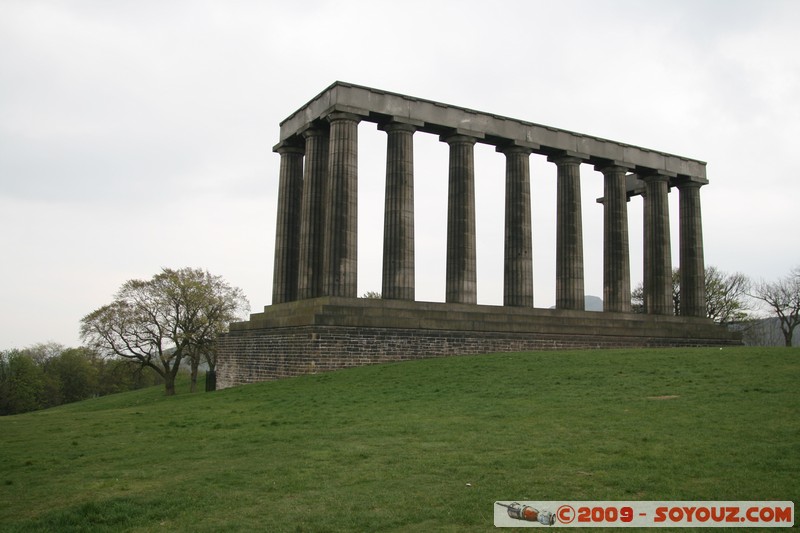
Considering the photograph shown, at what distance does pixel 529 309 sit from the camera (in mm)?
42906

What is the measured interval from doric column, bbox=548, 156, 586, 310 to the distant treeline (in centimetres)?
5789

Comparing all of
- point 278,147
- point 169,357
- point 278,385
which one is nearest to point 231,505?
point 278,385

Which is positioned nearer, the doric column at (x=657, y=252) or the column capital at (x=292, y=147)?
the column capital at (x=292, y=147)

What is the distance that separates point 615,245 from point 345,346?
2363 cm

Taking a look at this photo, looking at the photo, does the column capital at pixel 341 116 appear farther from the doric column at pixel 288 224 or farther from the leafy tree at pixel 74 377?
the leafy tree at pixel 74 377

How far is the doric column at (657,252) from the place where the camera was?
50.8 m

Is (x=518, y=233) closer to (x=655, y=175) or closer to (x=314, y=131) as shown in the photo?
(x=314, y=131)

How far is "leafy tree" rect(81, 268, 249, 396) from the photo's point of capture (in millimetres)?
58312

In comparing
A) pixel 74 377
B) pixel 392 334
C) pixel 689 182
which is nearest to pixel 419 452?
pixel 392 334

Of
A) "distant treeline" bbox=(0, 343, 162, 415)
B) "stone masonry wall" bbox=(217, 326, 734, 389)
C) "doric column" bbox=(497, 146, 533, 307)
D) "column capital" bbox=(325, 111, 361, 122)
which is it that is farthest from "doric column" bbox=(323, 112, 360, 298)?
"distant treeline" bbox=(0, 343, 162, 415)

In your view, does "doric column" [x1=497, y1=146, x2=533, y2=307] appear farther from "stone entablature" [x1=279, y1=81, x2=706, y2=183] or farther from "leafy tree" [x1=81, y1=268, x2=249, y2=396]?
"leafy tree" [x1=81, y1=268, x2=249, y2=396]

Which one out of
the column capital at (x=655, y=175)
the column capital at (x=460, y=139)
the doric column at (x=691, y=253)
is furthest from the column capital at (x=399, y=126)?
the doric column at (x=691, y=253)

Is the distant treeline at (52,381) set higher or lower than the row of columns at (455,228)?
lower

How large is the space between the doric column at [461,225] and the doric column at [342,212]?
651cm
